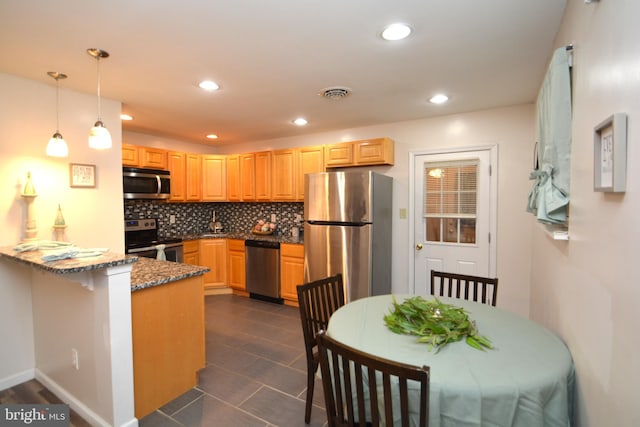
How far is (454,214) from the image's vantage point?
347cm

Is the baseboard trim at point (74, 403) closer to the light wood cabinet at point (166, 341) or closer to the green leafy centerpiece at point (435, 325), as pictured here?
the light wood cabinet at point (166, 341)

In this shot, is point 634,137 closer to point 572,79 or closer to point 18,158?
point 572,79

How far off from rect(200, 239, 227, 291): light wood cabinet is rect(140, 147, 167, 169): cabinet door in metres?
1.17

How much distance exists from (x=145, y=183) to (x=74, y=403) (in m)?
2.52

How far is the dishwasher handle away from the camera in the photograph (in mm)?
4223

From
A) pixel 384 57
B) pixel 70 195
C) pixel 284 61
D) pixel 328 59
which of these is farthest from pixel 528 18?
pixel 70 195

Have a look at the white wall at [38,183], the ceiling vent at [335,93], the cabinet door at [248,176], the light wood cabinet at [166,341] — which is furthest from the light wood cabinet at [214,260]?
the ceiling vent at [335,93]

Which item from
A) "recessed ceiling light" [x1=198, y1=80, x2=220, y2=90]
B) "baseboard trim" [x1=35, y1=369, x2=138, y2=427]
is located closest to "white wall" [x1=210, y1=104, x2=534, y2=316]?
"recessed ceiling light" [x1=198, y1=80, x2=220, y2=90]

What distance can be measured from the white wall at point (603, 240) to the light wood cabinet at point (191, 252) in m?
4.09

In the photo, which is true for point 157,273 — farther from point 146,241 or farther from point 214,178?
Result: point 214,178

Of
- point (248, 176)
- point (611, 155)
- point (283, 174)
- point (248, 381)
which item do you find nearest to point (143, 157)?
point (248, 176)

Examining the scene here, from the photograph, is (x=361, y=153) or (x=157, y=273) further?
(x=361, y=153)

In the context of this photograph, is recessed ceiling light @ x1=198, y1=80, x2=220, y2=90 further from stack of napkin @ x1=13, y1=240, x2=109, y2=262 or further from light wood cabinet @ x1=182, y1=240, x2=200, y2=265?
light wood cabinet @ x1=182, y1=240, x2=200, y2=265

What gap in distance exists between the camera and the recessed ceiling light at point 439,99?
284 centimetres
